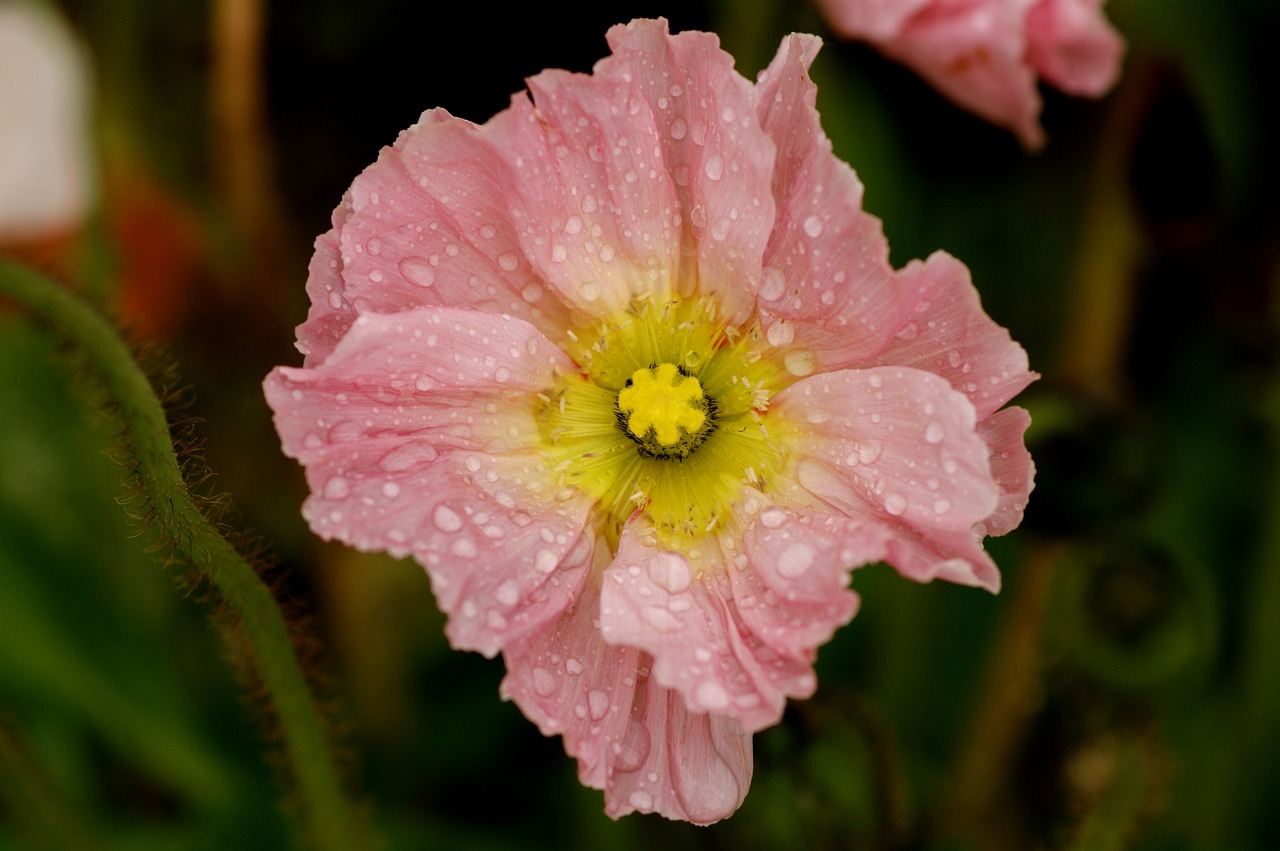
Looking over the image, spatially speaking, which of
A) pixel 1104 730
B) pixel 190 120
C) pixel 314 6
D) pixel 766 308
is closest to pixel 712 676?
pixel 766 308

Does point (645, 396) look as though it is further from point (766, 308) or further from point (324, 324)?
point (324, 324)

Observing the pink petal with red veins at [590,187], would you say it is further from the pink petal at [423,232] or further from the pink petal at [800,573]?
the pink petal at [800,573]

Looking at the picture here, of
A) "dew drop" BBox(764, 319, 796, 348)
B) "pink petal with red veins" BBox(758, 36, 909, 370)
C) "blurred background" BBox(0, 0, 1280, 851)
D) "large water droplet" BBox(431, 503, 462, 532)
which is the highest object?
"pink petal with red veins" BBox(758, 36, 909, 370)

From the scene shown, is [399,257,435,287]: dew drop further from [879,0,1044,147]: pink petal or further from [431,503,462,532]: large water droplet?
[879,0,1044,147]: pink petal

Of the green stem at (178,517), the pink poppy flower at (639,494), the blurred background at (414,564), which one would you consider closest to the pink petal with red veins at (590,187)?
the pink poppy flower at (639,494)

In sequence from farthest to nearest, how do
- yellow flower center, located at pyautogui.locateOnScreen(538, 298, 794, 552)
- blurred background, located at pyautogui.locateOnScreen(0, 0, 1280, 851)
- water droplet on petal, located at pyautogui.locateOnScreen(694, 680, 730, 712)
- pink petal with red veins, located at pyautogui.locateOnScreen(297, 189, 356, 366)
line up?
blurred background, located at pyautogui.locateOnScreen(0, 0, 1280, 851), yellow flower center, located at pyautogui.locateOnScreen(538, 298, 794, 552), pink petal with red veins, located at pyautogui.locateOnScreen(297, 189, 356, 366), water droplet on petal, located at pyautogui.locateOnScreen(694, 680, 730, 712)

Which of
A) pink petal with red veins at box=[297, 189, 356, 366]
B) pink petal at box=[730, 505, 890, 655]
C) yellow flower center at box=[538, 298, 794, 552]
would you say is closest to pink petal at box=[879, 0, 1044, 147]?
yellow flower center at box=[538, 298, 794, 552]
